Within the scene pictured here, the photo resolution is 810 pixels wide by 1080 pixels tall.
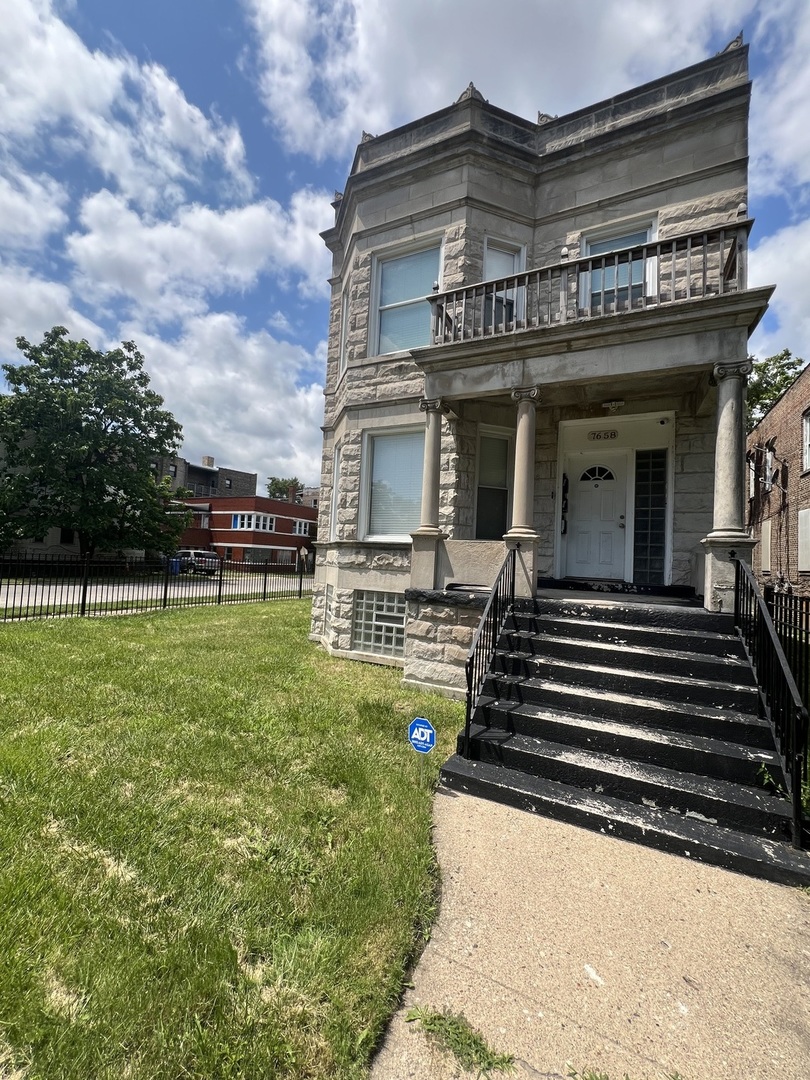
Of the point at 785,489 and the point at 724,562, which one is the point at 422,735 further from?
the point at 785,489

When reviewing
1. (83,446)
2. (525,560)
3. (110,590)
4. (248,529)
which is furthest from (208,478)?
(525,560)

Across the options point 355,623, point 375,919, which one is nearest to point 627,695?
point 375,919

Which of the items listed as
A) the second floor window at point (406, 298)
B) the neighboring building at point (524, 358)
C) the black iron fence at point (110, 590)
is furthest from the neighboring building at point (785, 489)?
the black iron fence at point (110, 590)

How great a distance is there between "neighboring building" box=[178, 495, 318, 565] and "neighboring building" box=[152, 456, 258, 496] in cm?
931

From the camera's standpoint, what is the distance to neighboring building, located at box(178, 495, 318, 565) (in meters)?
35.7

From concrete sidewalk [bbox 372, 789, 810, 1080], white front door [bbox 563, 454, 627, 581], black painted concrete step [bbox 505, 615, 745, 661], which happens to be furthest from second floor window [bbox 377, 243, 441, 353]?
concrete sidewalk [bbox 372, 789, 810, 1080]

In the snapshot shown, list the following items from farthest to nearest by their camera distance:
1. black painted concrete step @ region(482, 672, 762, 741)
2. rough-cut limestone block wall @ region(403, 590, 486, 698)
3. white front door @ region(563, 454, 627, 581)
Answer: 1. white front door @ region(563, 454, 627, 581)
2. rough-cut limestone block wall @ region(403, 590, 486, 698)
3. black painted concrete step @ region(482, 672, 762, 741)

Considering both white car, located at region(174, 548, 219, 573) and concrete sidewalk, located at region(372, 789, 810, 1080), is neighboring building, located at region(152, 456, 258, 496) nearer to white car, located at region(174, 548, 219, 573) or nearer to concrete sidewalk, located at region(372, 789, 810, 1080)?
white car, located at region(174, 548, 219, 573)

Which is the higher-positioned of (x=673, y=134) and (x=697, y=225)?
(x=673, y=134)

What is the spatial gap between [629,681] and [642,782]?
109 centimetres

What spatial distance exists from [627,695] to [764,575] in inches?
654

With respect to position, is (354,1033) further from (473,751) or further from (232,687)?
(232,687)

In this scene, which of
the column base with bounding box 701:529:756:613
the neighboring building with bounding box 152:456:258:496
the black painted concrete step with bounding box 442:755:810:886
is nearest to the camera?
the black painted concrete step with bounding box 442:755:810:886

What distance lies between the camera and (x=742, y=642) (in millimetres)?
4664
